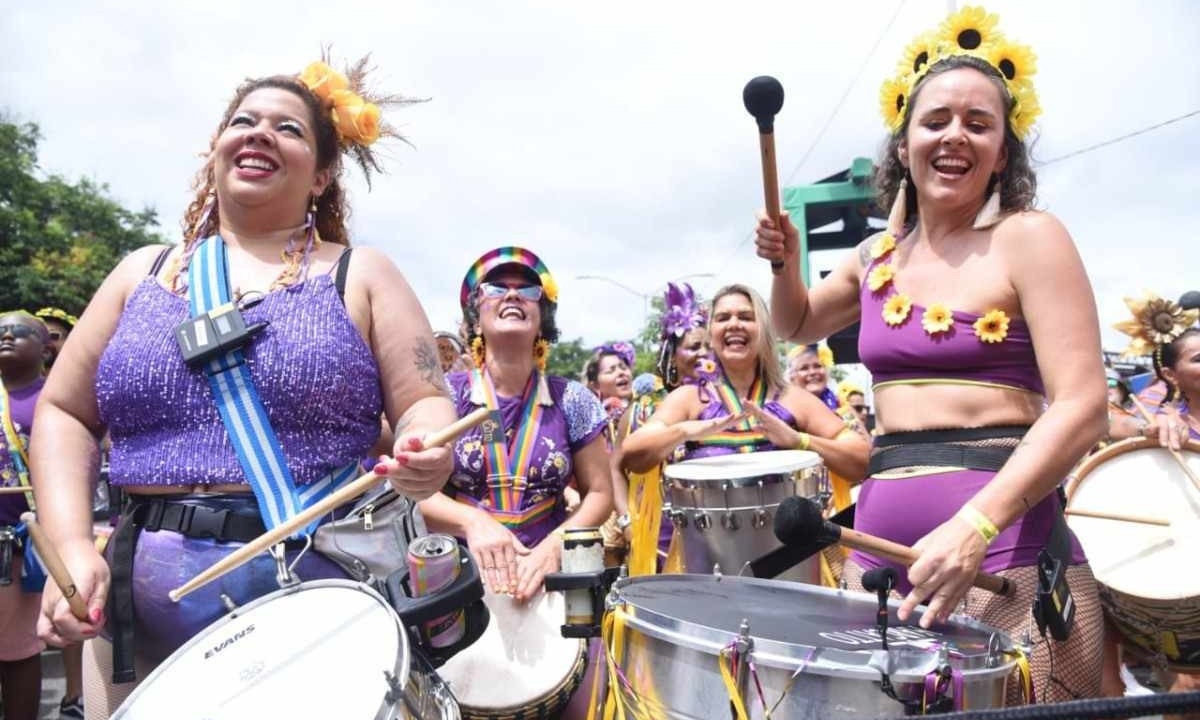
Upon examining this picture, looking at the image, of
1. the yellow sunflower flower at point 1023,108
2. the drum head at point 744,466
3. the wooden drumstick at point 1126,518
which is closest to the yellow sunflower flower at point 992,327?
the yellow sunflower flower at point 1023,108

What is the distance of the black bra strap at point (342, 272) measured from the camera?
2.06 m

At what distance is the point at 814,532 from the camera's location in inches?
61.1

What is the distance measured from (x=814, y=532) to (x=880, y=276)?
86cm

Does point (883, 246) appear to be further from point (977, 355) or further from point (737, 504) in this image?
point (737, 504)

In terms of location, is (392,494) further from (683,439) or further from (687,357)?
(687,357)

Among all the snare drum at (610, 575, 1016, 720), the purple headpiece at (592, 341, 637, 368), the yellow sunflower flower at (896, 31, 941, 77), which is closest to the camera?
the snare drum at (610, 575, 1016, 720)

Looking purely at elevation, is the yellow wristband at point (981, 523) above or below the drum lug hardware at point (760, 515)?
above

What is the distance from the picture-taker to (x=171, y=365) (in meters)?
1.91

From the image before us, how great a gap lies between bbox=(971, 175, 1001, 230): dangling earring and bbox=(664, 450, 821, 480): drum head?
1.76 m

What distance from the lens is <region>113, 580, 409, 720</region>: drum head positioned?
58.6 inches

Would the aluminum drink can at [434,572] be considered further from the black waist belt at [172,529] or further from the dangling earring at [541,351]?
the dangling earring at [541,351]

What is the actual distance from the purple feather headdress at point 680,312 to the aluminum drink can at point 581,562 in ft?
12.4

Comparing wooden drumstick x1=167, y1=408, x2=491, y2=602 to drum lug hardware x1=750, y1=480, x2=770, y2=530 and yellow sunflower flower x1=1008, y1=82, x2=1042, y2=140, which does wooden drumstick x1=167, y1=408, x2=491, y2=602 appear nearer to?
yellow sunflower flower x1=1008, y1=82, x2=1042, y2=140

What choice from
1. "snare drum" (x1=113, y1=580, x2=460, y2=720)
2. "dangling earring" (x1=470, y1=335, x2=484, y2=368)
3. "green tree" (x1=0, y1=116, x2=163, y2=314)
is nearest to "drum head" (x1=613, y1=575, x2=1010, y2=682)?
"snare drum" (x1=113, y1=580, x2=460, y2=720)
